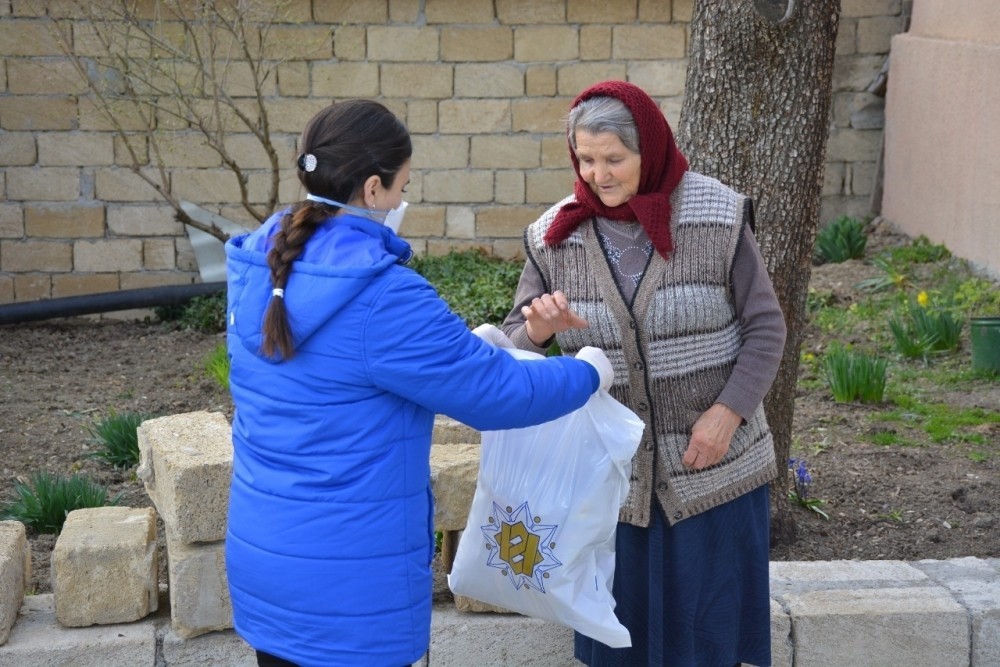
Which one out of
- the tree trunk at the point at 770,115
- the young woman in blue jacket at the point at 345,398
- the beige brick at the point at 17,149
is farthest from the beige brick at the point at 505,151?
the young woman in blue jacket at the point at 345,398

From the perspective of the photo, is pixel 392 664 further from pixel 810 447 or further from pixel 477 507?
pixel 810 447

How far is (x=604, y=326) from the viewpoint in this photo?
2.79m

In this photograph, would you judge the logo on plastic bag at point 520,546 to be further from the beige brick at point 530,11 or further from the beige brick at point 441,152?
Result: the beige brick at point 530,11

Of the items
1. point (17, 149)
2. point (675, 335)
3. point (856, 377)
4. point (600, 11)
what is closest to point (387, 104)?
point (600, 11)

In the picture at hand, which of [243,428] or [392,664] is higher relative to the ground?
[243,428]

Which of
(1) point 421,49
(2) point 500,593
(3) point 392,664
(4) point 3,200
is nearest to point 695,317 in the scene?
(2) point 500,593

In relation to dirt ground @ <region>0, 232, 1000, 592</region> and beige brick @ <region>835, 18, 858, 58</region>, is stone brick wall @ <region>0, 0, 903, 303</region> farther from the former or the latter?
beige brick @ <region>835, 18, 858, 58</region>

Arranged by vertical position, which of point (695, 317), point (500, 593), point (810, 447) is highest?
point (695, 317)

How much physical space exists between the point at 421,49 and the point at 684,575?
6.69m

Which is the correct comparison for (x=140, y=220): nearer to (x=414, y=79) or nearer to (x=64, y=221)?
(x=64, y=221)

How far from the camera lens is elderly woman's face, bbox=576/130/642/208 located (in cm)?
270

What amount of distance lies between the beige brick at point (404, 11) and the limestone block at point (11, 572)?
19.9ft

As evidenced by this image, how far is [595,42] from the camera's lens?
8.92 m

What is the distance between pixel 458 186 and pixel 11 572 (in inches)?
245
